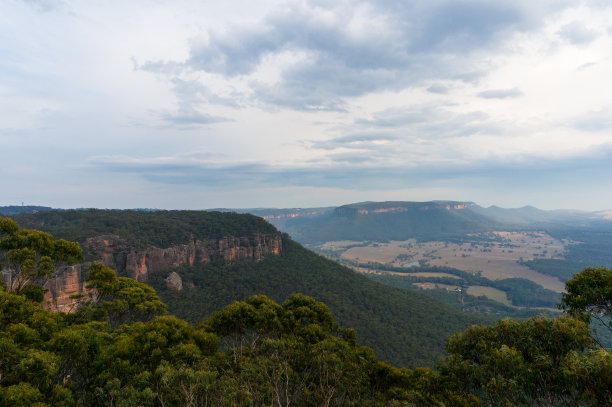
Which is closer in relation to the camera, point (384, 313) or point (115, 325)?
point (115, 325)

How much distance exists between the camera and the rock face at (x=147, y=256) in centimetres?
5112

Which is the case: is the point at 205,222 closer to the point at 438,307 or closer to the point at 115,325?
the point at 115,325

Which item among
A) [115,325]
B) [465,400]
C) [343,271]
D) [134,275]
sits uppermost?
[465,400]

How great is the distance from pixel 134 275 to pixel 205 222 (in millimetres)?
41620

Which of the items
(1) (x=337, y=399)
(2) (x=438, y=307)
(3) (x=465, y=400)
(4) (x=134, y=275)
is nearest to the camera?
(3) (x=465, y=400)

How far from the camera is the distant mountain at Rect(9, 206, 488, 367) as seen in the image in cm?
6912

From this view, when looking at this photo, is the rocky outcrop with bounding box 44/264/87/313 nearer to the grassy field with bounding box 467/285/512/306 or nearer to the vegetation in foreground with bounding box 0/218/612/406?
the vegetation in foreground with bounding box 0/218/612/406

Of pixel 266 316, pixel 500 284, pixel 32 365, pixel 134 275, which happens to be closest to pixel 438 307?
pixel 266 316

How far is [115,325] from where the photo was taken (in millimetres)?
30219

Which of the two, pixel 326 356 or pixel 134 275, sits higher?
pixel 326 356

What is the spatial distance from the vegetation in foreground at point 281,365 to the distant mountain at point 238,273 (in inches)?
1803

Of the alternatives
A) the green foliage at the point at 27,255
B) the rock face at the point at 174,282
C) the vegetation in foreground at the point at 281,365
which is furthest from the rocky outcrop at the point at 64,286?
the vegetation in foreground at the point at 281,365

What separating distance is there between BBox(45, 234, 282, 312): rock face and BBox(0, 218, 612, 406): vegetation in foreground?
3033cm

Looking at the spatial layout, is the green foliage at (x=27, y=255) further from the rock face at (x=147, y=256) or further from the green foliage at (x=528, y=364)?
the green foliage at (x=528, y=364)
